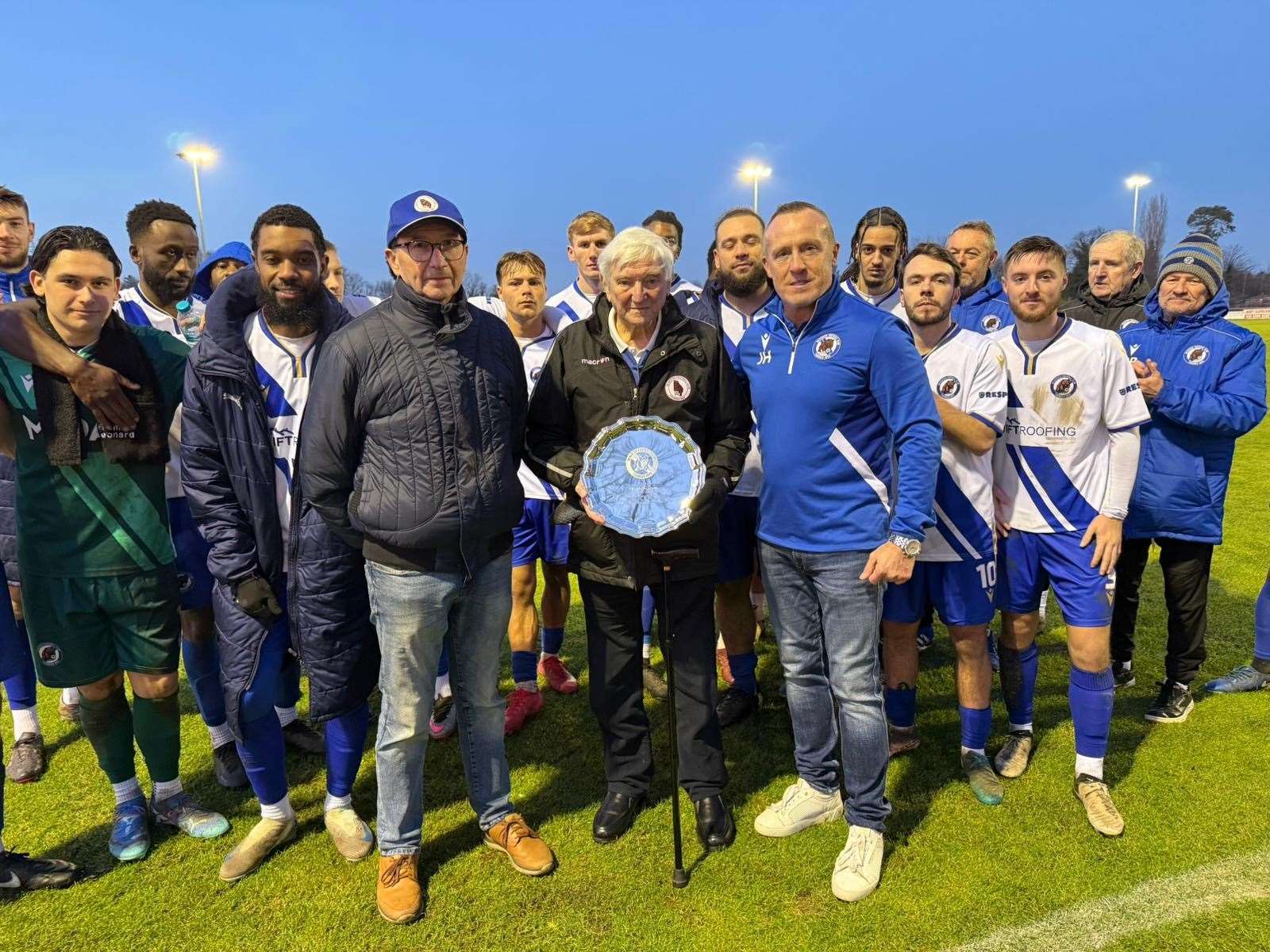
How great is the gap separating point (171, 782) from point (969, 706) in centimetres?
374

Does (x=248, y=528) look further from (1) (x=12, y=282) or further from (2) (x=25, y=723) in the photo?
(1) (x=12, y=282)

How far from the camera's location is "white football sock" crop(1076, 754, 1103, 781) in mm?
3541

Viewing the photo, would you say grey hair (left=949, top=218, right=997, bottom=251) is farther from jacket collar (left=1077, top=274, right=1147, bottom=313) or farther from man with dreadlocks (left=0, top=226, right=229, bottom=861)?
man with dreadlocks (left=0, top=226, right=229, bottom=861)

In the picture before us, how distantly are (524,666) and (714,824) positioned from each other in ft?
5.49

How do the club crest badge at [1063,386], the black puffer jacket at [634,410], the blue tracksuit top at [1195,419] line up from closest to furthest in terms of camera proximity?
the black puffer jacket at [634,410]
the club crest badge at [1063,386]
the blue tracksuit top at [1195,419]

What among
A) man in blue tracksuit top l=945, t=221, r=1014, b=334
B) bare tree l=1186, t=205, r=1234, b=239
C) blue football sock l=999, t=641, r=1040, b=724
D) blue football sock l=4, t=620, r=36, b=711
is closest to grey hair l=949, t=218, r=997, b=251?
man in blue tracksuit top l=945, t=221, r=1014, b=334

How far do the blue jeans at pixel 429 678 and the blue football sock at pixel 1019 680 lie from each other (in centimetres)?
250

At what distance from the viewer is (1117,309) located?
17.5 feet

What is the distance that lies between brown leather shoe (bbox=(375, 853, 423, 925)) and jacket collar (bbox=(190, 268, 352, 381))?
6.49 feet

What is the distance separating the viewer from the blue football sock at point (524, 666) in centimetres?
464

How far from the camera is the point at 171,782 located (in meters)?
3.56

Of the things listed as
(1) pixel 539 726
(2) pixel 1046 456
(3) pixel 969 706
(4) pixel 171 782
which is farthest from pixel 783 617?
(4) pixel 171 782

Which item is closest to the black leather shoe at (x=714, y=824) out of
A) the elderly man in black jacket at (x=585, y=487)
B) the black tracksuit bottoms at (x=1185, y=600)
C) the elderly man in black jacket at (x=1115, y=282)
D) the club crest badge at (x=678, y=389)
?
the elderly man in black jacket at (x=585, y=487)

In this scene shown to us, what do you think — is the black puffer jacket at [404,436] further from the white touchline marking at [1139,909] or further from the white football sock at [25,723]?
the white football sock at [25,723]
